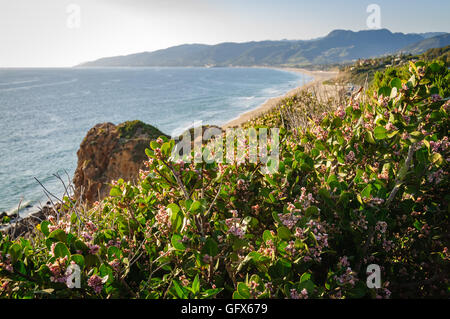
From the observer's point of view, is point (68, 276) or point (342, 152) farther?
point (342, 152)

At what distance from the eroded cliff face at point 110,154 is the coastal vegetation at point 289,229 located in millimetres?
14939

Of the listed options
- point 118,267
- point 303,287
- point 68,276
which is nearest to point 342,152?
point 303,287

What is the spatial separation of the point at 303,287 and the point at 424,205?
1.44 meters

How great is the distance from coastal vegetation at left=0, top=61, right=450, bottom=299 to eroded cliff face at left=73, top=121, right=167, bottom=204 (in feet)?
49.0

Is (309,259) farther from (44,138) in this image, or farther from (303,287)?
(44,138)

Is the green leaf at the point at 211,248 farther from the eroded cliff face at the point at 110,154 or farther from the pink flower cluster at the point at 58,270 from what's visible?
the eroded cliff face at the point at 110,154

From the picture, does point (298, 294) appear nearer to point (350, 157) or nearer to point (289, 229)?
point (289, 229)

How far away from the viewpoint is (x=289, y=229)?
158 centimetres

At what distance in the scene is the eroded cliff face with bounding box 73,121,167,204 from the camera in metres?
16.8

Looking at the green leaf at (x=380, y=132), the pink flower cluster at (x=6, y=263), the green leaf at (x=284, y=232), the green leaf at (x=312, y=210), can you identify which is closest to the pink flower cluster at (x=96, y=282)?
the pink flower cluster at (x=6, y=263)

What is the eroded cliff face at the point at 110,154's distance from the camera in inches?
663

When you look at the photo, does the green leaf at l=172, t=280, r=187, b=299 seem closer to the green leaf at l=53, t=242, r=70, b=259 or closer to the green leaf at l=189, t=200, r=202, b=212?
the green leaf at l=189, t=200, r=202, b=212
